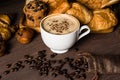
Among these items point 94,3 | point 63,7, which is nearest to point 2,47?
point 63,7

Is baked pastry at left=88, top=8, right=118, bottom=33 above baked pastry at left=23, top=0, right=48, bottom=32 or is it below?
below

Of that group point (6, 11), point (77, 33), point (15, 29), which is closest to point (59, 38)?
point (77, 33)

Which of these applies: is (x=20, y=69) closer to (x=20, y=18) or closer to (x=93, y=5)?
(x=20, y=18)

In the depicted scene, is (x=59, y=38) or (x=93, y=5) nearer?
(x=59, y=38)

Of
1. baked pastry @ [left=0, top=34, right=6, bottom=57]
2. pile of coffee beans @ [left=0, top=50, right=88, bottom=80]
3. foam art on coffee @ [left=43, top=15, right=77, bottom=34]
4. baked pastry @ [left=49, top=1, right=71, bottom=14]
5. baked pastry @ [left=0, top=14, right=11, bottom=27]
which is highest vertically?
baked pastry @ [left=49, top=1, right=71, bottom=14]

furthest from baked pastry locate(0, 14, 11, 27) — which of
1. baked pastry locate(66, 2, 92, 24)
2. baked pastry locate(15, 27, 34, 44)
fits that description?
baked pastry locate(66, 2, 92, 24)

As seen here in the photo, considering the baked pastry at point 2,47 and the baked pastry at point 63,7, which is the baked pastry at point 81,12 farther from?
the baked pastry at point 2,47

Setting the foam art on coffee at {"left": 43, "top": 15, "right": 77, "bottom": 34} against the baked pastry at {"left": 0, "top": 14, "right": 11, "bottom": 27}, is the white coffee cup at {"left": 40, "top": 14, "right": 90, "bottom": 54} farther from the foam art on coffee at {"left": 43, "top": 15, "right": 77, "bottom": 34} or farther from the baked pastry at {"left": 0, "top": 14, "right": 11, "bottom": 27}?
the baked pastry at {"left": 0, "top": 14, "right": 11, "bottom": 27}
